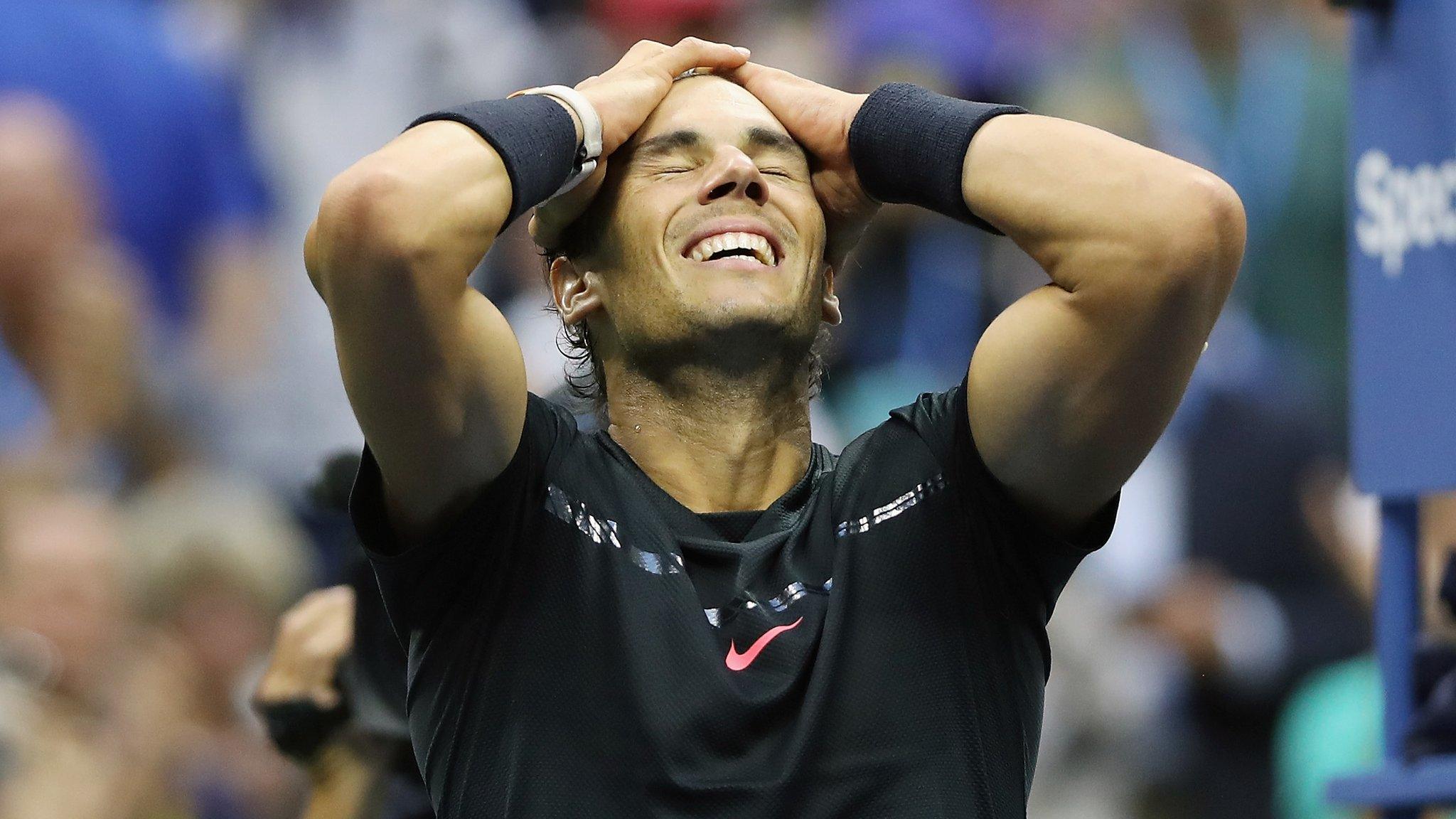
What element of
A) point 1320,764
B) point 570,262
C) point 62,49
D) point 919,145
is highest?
point 919,145

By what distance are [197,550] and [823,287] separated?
234 centimetres

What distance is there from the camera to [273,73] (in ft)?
19.7

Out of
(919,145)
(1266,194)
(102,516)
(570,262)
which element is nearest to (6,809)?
(102,516)

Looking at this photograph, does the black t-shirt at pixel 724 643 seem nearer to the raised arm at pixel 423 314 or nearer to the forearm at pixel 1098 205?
the raised arm at pixel 423 314

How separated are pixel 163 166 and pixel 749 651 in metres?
3.22

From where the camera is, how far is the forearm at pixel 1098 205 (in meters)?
2.40

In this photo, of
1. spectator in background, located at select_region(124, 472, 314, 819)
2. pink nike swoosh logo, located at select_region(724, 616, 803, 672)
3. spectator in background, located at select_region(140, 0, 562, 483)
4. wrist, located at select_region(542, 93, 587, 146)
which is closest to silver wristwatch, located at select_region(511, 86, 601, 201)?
wrist, located at select_region(542, 93, 587, 146)

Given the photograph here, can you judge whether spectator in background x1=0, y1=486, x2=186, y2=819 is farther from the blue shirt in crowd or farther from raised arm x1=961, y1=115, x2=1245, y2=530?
raised arm x1=961, y1=115, x2=1245, y2=530

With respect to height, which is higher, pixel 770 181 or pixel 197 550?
pixel 770 181

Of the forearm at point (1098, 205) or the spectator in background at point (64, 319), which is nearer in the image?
the forearm at point (1098, 205)

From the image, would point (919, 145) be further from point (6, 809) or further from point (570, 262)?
point (6, 809)

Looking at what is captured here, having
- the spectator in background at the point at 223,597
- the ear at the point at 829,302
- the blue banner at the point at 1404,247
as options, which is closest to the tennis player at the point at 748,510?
the ear at the point at 829,302

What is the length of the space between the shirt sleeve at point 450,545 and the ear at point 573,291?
453mm

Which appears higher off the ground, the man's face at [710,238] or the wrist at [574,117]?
the wrist at [574,117]
